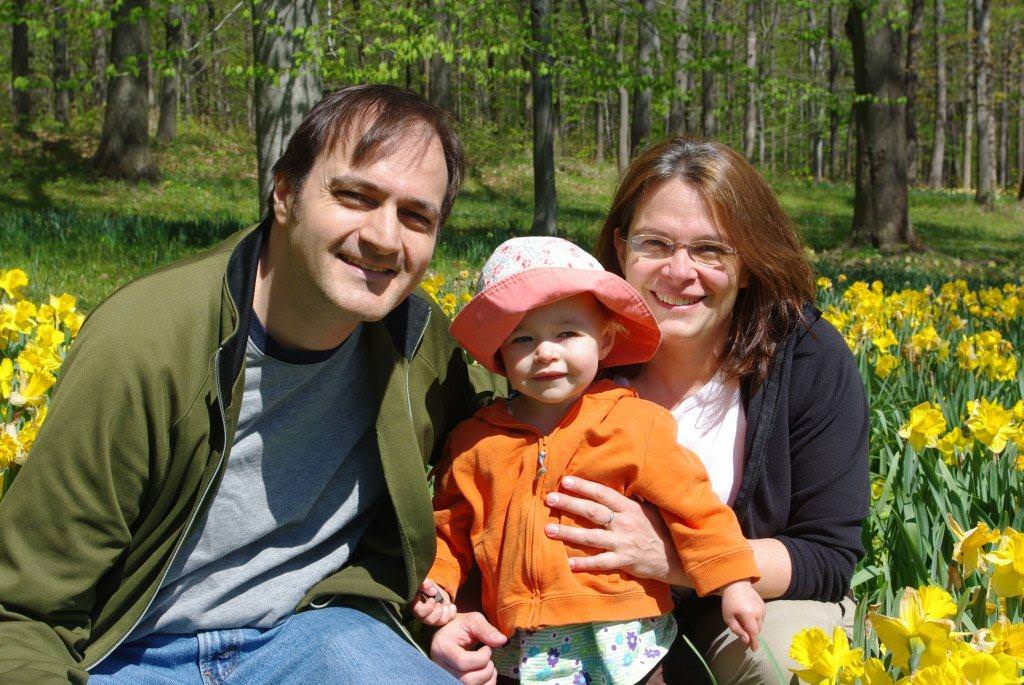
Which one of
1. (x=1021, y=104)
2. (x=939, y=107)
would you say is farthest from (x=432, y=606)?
(x=1021, y=104)

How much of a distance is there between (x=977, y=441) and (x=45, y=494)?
2.32 meters

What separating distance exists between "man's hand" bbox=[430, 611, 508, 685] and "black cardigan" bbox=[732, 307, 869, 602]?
24.9 inches

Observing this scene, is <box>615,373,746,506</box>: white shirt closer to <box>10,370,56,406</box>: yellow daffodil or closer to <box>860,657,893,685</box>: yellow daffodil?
<box>860,657,893,685</box>: yellow daffodil

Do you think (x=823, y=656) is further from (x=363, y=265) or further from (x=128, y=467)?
(x=128, y=467)

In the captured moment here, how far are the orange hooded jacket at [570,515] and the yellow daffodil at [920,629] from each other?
61 centimetres

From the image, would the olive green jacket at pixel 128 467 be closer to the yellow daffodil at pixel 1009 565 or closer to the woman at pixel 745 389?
the woman at pixel 745 389

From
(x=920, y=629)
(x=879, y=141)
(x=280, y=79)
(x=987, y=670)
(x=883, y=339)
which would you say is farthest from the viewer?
(x=879, y=141)

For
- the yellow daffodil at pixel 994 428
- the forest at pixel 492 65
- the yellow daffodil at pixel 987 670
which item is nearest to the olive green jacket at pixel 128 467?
the yellow daffodil at pixel 987 670

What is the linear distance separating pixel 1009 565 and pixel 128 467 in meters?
1.46

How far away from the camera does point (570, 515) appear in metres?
1.97

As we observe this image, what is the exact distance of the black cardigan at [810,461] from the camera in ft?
6.91

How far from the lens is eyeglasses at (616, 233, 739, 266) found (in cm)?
221

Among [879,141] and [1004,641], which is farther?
[879,141]

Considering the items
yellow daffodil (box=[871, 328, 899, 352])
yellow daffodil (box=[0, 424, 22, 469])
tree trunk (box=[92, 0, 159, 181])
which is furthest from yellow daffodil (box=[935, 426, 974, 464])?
tree trunk (box=[92, 0, 159, 181])
